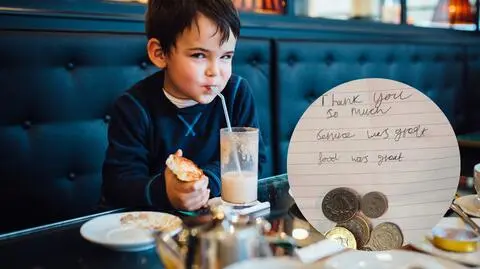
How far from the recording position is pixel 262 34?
2361 millimetres

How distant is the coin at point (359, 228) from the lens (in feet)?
2.68

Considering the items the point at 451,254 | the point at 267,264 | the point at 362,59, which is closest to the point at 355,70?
the point at 362,59

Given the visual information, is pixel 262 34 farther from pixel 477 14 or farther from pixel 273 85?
pixel 477 14

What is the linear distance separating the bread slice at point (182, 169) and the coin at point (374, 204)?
302mm

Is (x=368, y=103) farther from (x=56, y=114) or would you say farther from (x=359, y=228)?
(x=56, y=114)

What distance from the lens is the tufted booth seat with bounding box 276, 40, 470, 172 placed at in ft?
7.75

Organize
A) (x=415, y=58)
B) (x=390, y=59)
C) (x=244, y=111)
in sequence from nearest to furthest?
(x=244, y=111), (x=390, y=59), (x=415, y=58)

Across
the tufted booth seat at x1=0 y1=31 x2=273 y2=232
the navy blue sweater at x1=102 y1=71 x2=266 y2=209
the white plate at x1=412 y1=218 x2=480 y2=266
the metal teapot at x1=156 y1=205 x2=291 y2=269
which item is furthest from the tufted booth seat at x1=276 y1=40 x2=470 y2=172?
the metal teapot at x1=156 y1=205 x2=291 y2=269

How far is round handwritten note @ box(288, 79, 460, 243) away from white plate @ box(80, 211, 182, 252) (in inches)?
9.1

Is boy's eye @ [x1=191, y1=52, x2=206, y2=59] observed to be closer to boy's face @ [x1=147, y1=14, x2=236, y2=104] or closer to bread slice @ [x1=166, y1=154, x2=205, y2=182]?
boy's face @ [x1=147, y1=14, x2=236, y2=104]

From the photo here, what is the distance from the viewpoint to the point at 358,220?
2.74 feet

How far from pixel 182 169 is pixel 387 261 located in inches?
16.6

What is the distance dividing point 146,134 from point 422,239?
0.77m

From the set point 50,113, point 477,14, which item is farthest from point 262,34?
point 477,14
